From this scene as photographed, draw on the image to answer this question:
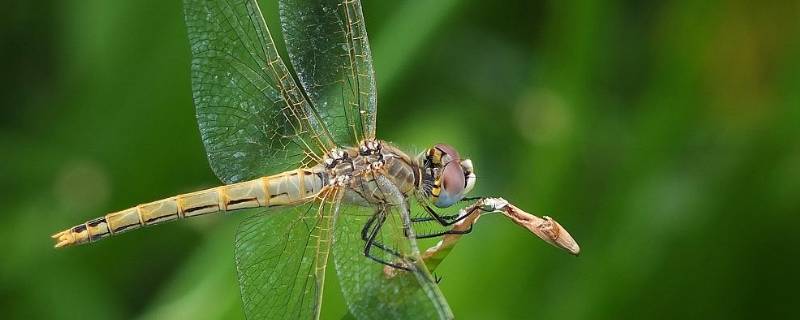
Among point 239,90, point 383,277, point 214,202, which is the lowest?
point 383,277

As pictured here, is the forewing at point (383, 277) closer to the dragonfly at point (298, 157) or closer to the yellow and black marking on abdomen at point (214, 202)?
the dragonfly at point (298, 157)

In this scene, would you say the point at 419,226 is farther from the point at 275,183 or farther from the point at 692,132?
the point at 692,132

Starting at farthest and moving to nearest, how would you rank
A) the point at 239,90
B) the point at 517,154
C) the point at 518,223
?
the point at 517,154 < the point at 239,90 < the point at 518,223

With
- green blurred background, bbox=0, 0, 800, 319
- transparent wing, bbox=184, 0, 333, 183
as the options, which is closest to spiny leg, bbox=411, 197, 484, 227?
green blurred background, bbox=0, 0, 800, 319

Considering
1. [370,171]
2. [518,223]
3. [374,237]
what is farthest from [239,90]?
[518,223]

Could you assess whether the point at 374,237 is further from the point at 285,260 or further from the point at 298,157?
the point at 298,157

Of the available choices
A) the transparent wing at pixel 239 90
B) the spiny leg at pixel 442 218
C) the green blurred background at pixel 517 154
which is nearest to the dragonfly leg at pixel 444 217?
the spiny leg at pixel 442 218

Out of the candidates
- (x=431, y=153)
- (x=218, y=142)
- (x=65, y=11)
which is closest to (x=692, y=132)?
(x=431, y=153)
